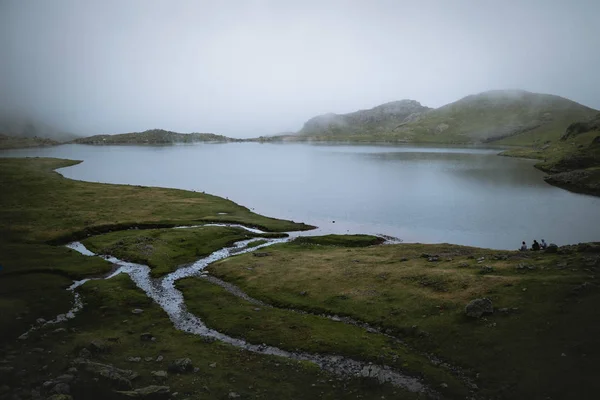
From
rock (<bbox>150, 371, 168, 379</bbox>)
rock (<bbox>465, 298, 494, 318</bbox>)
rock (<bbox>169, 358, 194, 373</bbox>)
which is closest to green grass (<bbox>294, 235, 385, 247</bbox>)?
rock (<bbox>465, 298, 494, 318</bbox>)

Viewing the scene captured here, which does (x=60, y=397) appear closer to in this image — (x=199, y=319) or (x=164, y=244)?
(x=199, y=319)

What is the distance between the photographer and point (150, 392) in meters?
24.2

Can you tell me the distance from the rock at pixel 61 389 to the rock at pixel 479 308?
32307 mm

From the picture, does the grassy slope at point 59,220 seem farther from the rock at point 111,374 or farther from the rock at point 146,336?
the rock at point 111,374

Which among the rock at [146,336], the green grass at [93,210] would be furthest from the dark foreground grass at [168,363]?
the green grass at [93,210]

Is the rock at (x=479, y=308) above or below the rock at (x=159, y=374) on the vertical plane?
above

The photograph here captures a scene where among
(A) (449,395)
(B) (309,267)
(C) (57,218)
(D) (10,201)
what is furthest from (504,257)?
(D) (10,201)

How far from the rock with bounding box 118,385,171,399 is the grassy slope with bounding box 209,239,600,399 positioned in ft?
67.5

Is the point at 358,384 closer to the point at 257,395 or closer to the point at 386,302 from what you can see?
the point at 257,395

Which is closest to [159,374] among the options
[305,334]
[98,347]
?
[98,347]

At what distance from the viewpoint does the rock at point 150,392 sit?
2347 cm

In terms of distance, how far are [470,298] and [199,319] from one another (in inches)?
1113

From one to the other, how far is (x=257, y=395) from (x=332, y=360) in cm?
776

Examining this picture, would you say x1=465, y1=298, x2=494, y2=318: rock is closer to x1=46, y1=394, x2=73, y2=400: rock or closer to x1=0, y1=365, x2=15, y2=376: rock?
x1=46, y1=394, x2=73, y2=400: rock
